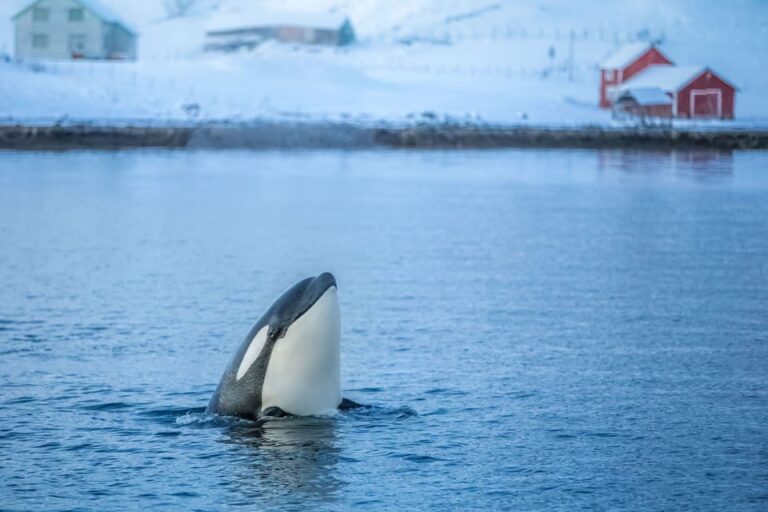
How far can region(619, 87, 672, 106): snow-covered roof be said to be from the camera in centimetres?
7750

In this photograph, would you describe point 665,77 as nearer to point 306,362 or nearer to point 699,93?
point 699,93

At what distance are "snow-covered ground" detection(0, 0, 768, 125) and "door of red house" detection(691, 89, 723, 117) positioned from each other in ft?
4.98

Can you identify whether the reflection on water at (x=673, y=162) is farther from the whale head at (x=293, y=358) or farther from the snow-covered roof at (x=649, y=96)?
the whale head at (x=293, y=358)

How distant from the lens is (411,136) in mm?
65250

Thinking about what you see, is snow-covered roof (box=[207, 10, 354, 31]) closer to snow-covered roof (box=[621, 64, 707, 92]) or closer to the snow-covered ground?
the snow-covered ground

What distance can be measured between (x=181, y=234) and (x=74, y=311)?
10178mm

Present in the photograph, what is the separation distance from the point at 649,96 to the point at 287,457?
71.0m

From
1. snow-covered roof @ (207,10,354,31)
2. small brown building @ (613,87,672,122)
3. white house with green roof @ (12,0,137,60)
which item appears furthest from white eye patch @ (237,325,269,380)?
snow-covered roof @ (207,10,354,31)

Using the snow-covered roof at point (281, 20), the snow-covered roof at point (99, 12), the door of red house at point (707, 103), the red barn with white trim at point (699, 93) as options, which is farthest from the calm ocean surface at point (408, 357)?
the snow-covered roof at point (281, 20)

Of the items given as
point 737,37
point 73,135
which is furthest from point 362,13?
point 73,135

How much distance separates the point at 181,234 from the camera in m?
26.6

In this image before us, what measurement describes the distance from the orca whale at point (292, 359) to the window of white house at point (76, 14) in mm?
91106

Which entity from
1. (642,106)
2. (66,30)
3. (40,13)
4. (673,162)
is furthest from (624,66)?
(40,13)

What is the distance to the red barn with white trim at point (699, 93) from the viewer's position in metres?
81.1
